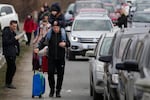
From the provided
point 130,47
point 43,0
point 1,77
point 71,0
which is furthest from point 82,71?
point 71,0

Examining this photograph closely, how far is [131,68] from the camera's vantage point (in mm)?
8914

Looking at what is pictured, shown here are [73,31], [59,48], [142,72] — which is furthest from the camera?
[73,31]

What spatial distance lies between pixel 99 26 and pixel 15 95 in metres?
10.4

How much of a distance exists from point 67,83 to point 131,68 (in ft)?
33.9

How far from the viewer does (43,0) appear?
5638 centimetres

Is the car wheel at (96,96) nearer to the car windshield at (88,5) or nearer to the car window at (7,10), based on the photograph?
the car window at (7,10)

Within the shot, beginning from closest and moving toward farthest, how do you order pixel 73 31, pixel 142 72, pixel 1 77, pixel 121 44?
pixel 142 72
pixel 121 44
pixel 1 77
pixel 73 31

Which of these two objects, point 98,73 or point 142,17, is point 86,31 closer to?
point 142,17

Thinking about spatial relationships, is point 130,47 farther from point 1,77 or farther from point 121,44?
point 1,77

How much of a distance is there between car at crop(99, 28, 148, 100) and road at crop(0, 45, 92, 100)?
3563mm

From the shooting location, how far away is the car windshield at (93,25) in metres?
26.5

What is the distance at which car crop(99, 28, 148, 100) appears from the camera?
11.5 m

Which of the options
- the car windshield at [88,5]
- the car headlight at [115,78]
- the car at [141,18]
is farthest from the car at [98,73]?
the car windshield at [88,5]

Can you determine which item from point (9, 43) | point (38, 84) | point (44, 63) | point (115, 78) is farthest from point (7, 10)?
point (115, 78)
